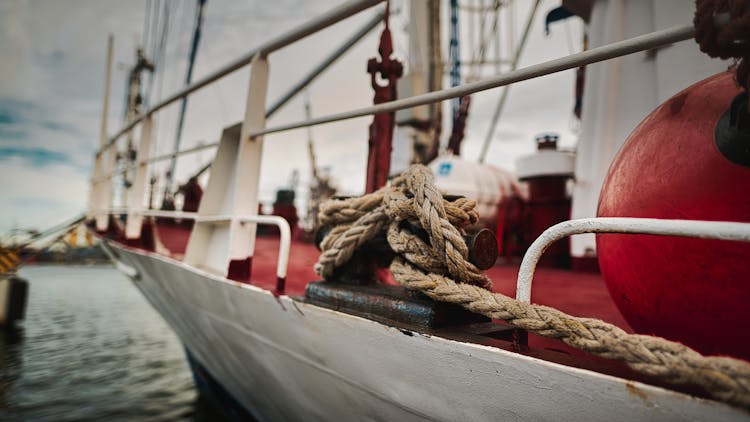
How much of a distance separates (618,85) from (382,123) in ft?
8.39

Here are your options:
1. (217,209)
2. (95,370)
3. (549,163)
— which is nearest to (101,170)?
(95,370)

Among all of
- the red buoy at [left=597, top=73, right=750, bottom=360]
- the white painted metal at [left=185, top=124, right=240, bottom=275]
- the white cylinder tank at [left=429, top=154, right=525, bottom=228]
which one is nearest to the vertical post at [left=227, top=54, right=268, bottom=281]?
the white painted metal at [left=185, top=124, right=240, bottom=275]

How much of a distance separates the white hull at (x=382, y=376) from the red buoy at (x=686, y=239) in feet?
0.87

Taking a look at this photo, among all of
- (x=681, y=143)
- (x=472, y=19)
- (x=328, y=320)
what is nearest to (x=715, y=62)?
(x=681, y=143)

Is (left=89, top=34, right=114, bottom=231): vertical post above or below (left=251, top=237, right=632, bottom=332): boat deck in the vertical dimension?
above

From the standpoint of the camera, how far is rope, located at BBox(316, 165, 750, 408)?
546 mm

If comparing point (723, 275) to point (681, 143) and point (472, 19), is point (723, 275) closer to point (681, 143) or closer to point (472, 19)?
point (681, 143)

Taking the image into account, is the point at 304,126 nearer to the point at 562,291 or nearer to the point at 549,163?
the point at 562,291

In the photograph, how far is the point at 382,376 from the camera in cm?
104

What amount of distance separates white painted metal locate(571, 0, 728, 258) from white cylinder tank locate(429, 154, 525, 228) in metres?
1.09

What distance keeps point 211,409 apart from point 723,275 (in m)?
4.18

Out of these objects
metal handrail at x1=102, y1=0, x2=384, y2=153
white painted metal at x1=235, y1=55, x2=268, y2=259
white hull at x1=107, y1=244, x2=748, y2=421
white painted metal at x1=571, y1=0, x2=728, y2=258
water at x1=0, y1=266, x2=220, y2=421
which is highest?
white painted metal at x1=571, y1=0, x2=728, y2=258

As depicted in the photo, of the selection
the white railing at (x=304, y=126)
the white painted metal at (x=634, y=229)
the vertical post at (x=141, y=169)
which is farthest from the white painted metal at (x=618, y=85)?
the vertical post at (x=141, y=169)

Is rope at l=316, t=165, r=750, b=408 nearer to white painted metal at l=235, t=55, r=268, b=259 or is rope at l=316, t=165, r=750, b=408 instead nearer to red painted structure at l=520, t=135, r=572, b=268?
white painted metal at l=235, t=55, r=268, b=259
